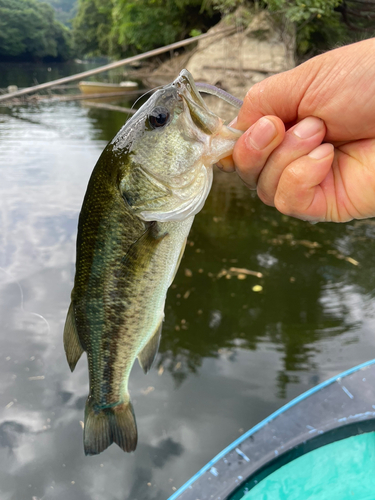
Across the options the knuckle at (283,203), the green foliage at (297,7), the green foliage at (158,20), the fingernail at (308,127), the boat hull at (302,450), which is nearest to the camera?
the fingernail at (308,127)

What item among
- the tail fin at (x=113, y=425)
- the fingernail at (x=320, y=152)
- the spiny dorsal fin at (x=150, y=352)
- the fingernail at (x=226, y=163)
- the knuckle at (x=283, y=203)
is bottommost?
the tail fin at (x=113, y=425)

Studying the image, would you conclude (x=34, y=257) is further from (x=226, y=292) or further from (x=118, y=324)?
(x=118, y=324)

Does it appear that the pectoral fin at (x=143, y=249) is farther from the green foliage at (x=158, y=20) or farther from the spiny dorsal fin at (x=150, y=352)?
the green foliage at (x=158, y=20)

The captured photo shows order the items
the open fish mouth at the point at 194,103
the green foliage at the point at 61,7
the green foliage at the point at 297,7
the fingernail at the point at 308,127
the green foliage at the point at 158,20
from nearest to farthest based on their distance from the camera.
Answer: the open fish mouth at the point at 194,103, the fingernail at the point at 308,127, the green foliage at the point at 297,7, the green foliage at the point at 158,20, the green foliage at the point at 61,7

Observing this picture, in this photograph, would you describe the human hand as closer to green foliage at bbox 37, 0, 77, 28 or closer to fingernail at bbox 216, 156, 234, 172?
fingernail at bbox 216, 156, 234, 172

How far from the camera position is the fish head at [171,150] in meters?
1.31

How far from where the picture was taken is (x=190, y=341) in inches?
154

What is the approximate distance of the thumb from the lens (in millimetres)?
1358

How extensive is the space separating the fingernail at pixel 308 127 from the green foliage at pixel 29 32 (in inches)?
508

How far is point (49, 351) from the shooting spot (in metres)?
3.77

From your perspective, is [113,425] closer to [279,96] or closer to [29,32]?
[279,96]

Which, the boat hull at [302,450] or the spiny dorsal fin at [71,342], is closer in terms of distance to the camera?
the spiny dorsal fin at [71,342]

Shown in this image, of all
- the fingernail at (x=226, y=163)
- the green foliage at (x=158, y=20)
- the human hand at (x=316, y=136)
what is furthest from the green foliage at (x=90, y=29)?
the human hand at (x=316, y=136)

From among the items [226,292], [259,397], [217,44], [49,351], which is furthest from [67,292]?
[217,44]
